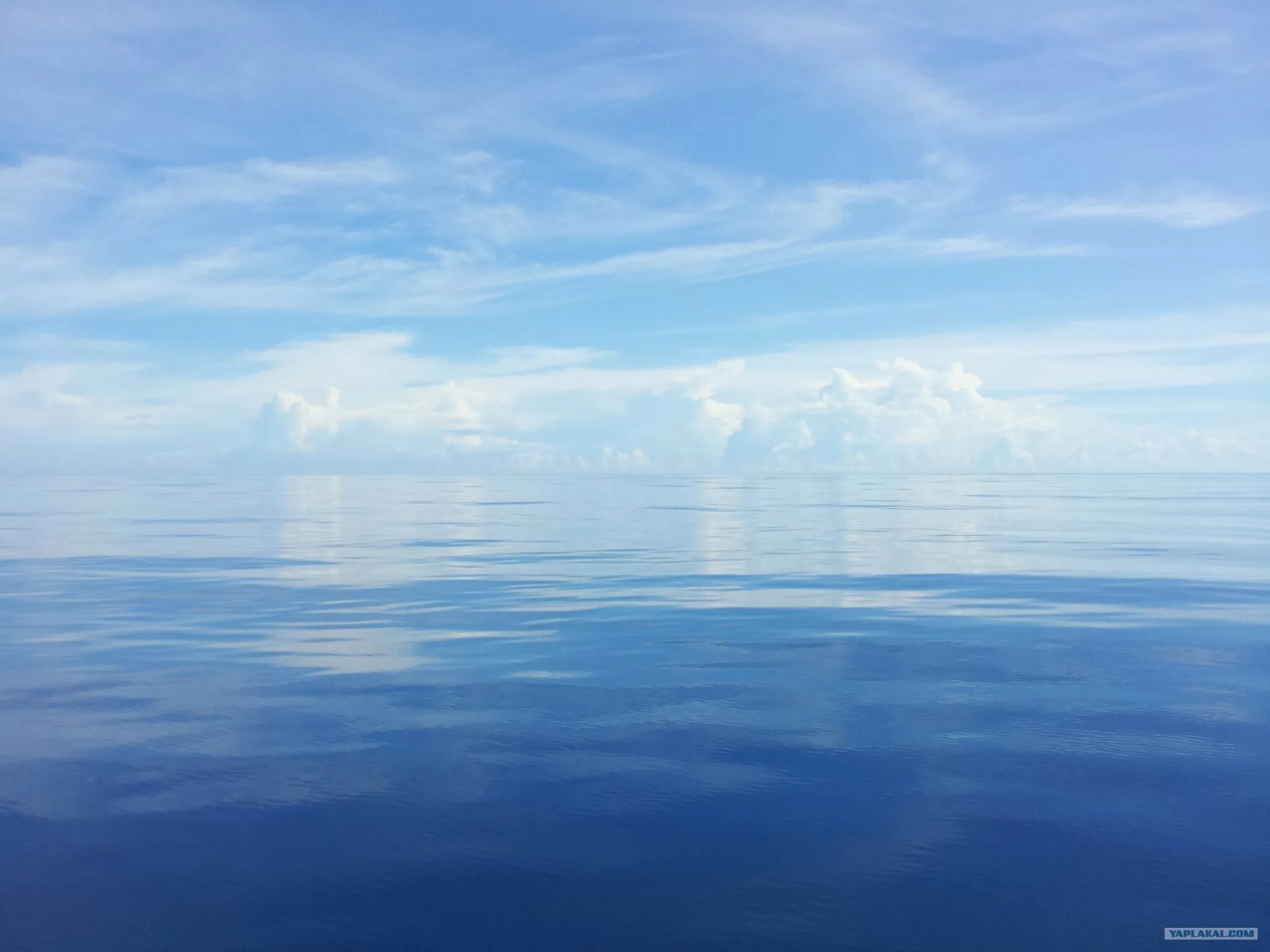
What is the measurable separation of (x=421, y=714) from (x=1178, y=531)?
43.9m

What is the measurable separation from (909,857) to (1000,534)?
38725 mm

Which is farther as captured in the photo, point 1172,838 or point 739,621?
point 739,621

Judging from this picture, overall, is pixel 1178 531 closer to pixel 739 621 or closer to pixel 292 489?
pixel 739 621

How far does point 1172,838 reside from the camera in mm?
8859

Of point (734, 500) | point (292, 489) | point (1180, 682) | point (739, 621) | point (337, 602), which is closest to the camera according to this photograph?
point (1180, 682)

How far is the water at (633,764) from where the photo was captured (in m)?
7.70

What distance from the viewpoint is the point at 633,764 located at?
35.9 feet

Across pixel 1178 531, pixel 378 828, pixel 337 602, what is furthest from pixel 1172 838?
pixel 1178 531

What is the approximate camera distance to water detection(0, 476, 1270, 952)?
7695 millimetres

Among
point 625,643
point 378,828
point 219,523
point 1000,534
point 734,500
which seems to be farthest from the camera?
point 734,500

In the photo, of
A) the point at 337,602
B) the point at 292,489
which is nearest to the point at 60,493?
the point at 292,489

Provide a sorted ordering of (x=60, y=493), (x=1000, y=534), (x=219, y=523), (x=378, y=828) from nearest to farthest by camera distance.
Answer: (x=378, y=828) < (x=1000, y=534) < (x=219, y=523) < (x=60, y=493)

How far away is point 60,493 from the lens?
3954 inches

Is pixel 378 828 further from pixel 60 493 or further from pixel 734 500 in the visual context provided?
pixel 60 493
